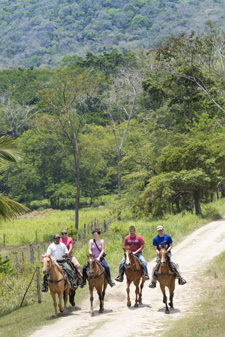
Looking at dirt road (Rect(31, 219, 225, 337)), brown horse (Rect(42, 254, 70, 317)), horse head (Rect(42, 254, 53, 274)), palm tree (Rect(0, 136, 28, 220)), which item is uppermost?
palm tree (Rect(0, 136, 28, 220))

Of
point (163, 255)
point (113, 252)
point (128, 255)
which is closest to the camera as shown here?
point (163, 255)

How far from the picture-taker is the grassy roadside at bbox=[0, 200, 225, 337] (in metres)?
12.5

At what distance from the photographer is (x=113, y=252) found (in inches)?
862

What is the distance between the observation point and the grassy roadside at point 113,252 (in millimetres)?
12531

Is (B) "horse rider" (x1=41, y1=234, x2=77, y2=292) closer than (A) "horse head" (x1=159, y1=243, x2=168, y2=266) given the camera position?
No

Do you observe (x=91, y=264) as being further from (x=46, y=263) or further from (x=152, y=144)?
(x=152, y=144)

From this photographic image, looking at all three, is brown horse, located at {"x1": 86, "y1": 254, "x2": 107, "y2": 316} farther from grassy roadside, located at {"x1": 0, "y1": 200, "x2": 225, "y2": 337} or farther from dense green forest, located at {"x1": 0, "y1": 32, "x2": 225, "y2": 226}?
dense green forest, located at {"x1": 0, "y1": 32, "x2": 225, "y2": 226}

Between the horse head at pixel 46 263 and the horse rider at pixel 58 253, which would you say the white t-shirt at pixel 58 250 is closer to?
the horse rider at pixel 58 253

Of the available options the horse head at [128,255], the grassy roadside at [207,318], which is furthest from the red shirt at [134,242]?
the grassy roadside at [207,318]

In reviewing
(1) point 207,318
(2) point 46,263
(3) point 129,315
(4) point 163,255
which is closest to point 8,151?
(2) point 46,263

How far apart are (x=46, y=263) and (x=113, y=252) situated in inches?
415

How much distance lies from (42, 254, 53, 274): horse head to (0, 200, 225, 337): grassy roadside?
1446mm

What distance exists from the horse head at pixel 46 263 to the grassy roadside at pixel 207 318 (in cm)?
338

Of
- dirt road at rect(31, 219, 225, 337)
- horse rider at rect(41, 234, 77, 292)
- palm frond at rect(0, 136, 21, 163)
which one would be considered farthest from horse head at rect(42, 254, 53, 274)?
palm frond at rect(0, 136, 21, 163)
